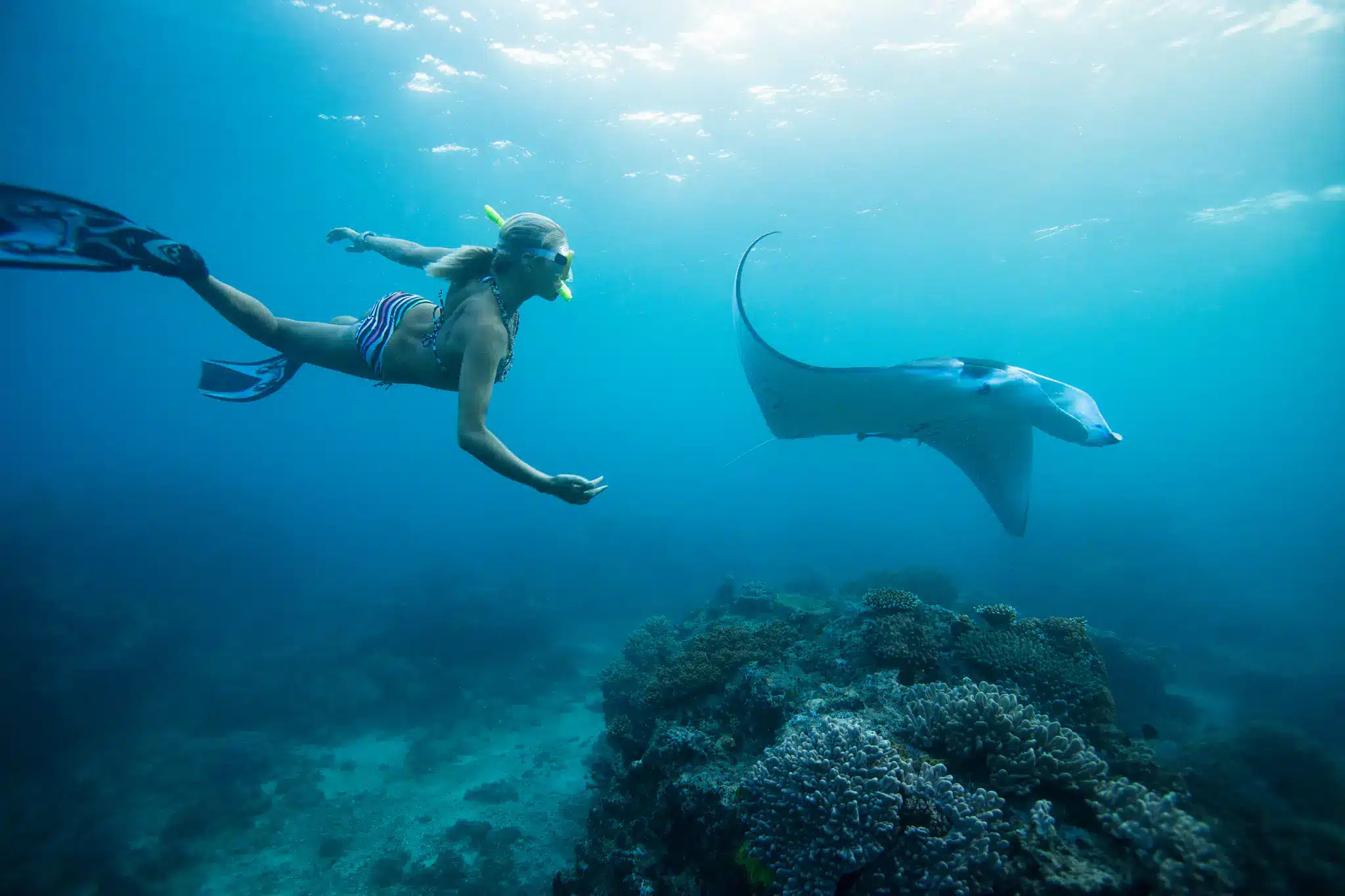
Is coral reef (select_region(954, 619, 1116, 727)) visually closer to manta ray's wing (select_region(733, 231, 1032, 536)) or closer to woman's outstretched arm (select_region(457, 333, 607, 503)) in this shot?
manta ray's wing (select_region(733, 231, 1032, 536))

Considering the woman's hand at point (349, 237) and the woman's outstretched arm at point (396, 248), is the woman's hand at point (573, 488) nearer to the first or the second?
the woman's outstretched arm at point (396, 248)

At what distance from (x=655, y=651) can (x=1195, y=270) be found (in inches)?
2010

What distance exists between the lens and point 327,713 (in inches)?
563

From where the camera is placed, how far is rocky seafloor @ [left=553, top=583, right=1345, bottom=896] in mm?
2992

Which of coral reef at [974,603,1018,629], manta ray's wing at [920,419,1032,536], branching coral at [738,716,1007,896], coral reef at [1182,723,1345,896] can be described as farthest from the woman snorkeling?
manta ray's wing at [920,419,1032,536]

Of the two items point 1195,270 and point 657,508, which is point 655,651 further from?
point 1195,270

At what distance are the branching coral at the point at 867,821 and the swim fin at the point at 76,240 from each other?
571 cm

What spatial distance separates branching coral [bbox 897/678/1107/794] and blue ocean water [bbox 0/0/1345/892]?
7.80 meters

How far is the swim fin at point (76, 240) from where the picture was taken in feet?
11.9

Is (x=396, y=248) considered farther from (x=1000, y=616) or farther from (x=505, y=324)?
(x=1000, y=616)

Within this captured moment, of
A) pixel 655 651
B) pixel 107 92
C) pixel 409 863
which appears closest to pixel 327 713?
pixel 409 863

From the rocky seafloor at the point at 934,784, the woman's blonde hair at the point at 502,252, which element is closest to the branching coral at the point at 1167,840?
the rocky seafloor at the point at 934,784

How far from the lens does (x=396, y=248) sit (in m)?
4.65

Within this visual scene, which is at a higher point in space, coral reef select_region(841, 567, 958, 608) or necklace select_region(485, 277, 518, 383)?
necklace select_region(485, 277, 518, 383)
